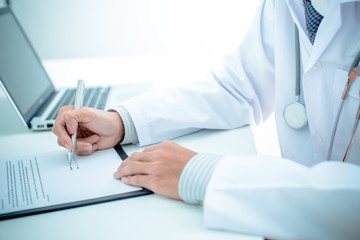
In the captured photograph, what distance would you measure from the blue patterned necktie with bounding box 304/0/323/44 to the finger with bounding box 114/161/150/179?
50 centimetres

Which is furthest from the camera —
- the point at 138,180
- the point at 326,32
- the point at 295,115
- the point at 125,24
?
the point at 125,24

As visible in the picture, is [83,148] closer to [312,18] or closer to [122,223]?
[122,223]

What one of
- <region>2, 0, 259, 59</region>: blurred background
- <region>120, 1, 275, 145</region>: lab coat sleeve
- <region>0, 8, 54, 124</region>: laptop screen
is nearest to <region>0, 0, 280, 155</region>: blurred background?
<region>2, 0, 259, 59</region>: blurred background

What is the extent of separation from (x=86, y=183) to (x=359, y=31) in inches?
24.1

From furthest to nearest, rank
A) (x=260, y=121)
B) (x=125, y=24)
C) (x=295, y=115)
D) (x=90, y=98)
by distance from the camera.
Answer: (x=125, y=24) → (x=90, y=98) → (x=260, y=121) → (x=295, y=115)

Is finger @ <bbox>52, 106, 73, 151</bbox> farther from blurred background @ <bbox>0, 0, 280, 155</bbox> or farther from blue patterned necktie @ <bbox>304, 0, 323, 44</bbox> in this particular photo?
blurred background @ <bbox>0, 0, 280, 155</bbox>

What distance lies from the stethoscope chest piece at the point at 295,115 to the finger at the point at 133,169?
1.33 ft

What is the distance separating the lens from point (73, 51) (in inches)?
83.7

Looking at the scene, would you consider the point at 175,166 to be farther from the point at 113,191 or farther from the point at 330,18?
the point at 330,18

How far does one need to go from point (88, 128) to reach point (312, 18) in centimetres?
57

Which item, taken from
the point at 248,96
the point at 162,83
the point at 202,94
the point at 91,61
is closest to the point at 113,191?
the point at 202,94

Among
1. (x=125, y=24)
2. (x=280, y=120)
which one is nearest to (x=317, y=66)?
(x=280, y=120)

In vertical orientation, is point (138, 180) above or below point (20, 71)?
below

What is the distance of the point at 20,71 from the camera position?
1.09 m
